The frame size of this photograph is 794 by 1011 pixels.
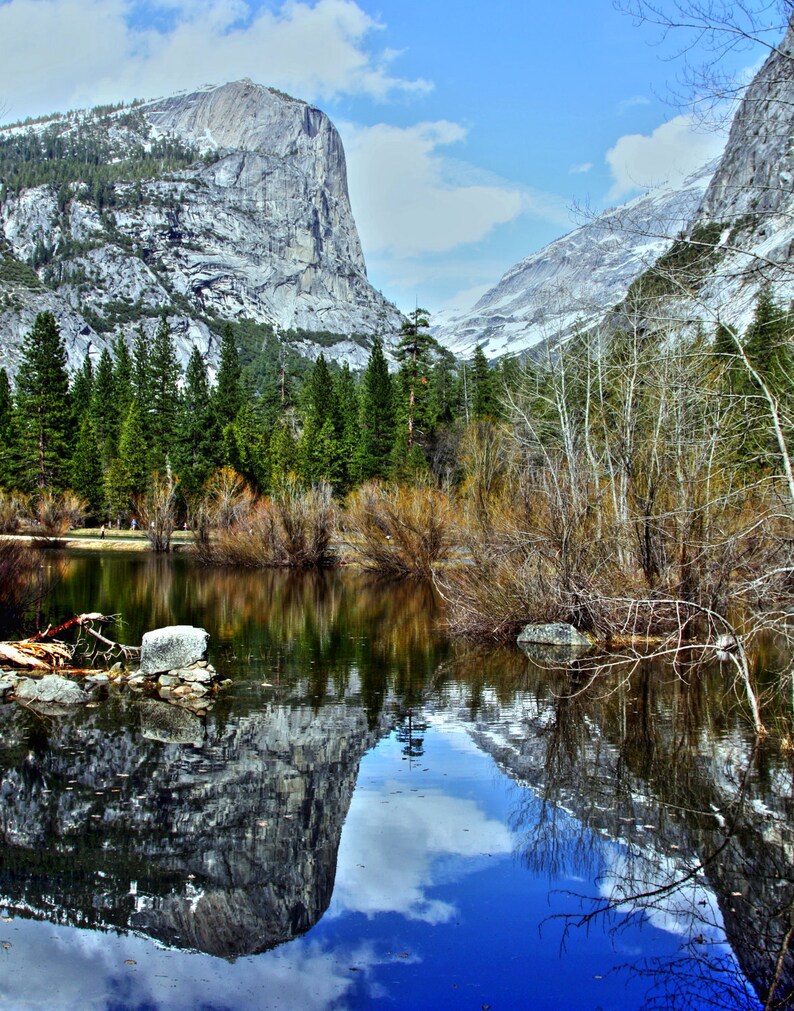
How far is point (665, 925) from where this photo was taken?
237 inches

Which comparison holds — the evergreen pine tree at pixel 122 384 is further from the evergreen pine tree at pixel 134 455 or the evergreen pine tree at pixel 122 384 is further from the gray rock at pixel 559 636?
the gray rock at pixel 559 636

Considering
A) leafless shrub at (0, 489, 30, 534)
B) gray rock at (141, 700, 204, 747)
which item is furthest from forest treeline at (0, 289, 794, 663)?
gray rock at (141, 700, 204, 747)

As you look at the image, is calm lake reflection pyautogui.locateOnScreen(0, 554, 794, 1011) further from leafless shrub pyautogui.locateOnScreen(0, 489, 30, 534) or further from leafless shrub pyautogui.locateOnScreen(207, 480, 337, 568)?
leafless shrub pyautogui.locateOnScreen(0, 489, 30, 534)

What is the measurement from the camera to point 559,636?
17250mm

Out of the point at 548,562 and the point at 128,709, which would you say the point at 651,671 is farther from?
the point at 128,709

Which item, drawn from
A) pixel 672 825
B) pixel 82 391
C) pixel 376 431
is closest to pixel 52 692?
pixel 672 825

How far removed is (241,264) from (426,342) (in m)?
146

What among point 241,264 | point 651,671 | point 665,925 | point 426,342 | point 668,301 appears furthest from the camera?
point 241,264

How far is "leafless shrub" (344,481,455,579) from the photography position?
3256 centimetres

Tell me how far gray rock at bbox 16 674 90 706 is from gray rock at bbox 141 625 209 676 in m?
1.37

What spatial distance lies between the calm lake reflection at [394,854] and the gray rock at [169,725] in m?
0.06

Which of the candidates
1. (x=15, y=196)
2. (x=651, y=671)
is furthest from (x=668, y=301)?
(x=15, y=196)

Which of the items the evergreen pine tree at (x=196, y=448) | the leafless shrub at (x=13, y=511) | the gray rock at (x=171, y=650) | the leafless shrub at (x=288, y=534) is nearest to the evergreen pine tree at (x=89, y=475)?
Result: the leafless shrub at (x=13, y=511)

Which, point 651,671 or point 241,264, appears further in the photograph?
point 241,264
